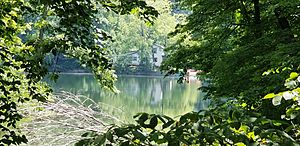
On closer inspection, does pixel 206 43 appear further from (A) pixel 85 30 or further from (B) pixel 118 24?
(B) pixel 118 24

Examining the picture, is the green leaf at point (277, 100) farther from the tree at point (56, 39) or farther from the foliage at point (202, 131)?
the tree at point (56, 39)

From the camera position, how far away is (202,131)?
1153 millimetres

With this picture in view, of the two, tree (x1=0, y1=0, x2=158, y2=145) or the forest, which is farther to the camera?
tree (x1=0, y1=0, x2=158, y2=145)

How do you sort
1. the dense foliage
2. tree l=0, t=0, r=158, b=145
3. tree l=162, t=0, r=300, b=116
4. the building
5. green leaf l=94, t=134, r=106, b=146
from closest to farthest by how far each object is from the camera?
green leaf l=94, t=134, r=106, b=146 < the dense foliage < tree l=0, t=0, r=158, b=145 < tree l=162, t=0, r=300, b=116 < the building

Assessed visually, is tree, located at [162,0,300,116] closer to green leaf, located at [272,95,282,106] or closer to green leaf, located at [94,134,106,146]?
green leaf, located at [272,95,282,106]

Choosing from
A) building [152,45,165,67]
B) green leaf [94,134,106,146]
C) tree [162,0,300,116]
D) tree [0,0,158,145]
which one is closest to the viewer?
green leaf [94,134,106,146]

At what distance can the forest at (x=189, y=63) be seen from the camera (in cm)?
112

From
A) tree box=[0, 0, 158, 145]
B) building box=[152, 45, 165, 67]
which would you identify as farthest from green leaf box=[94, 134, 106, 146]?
building box=[152, 45, 165, 67]

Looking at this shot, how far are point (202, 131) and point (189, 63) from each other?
197 inches

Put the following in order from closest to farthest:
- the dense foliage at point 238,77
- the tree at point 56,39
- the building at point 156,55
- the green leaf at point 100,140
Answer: the green leaf at point 100,140 < the dense foliage at point 238,77 < the tree at point 56,39 < the building at point 156,55

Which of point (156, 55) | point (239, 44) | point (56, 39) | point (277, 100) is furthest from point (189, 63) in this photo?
point (156, 55)

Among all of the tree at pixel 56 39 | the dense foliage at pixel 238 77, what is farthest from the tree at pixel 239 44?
the tree at pixel 56 39

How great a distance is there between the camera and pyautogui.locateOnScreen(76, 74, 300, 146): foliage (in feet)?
3.43

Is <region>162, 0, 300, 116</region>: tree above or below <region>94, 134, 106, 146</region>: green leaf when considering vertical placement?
above
